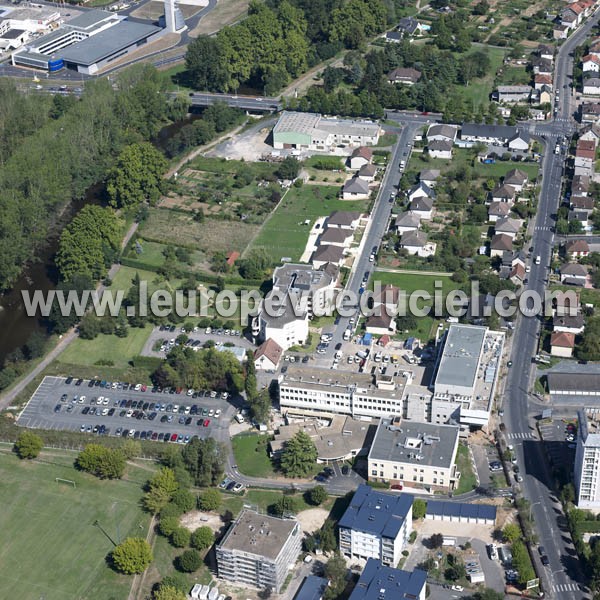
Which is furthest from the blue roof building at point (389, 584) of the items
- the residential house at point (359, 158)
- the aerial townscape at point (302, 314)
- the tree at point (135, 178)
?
the residential house at point (359, 158)

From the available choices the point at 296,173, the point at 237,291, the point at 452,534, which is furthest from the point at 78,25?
the point at 452,534

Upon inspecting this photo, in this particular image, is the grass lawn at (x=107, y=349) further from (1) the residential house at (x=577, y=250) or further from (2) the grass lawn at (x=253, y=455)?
(1) the residential house at (x=577, y=250)

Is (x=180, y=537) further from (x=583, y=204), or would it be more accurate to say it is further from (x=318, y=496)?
(x=583, y=204)

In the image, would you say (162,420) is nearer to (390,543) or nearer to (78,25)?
(390,543)

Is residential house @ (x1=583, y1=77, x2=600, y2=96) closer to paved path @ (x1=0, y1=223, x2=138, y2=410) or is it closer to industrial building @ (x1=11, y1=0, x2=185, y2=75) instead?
industrial building @ (x1=11, y1=0, x2=185, y2=75)

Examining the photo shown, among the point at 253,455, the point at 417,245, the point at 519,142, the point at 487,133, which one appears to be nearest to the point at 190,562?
the point at 253,455

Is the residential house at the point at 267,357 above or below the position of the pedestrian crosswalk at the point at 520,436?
above
